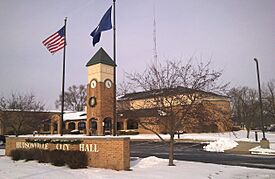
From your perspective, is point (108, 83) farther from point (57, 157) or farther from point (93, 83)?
point (57, 157)

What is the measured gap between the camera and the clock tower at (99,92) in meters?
48.5

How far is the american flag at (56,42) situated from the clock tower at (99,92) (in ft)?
98.8

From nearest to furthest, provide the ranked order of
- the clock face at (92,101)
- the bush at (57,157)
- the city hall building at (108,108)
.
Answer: the bush at (57,157) → the city hall building at (108,108) → the clock face at (92,101)

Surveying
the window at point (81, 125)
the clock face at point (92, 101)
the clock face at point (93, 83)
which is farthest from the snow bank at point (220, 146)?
the window at point (81, 125)

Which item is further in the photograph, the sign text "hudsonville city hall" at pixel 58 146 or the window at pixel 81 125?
the window at pixel 81 125

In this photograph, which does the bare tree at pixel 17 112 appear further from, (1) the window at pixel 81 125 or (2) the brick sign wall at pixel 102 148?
(1) the window at pixel 81 125

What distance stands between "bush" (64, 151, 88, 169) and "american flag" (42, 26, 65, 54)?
7.32 m

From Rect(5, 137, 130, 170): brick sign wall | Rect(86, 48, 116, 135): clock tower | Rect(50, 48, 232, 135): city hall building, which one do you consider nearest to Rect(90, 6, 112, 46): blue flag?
Rect(50, 48, 232, 135): city hall building

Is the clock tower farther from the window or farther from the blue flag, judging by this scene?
the blue flag

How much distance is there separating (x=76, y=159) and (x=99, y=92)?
121ft

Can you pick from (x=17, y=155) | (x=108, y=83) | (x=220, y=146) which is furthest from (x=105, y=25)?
(x=108, y=83)

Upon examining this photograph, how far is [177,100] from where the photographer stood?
13.1 m

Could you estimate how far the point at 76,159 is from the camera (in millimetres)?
12664

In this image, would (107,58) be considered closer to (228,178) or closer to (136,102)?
(136,102)
